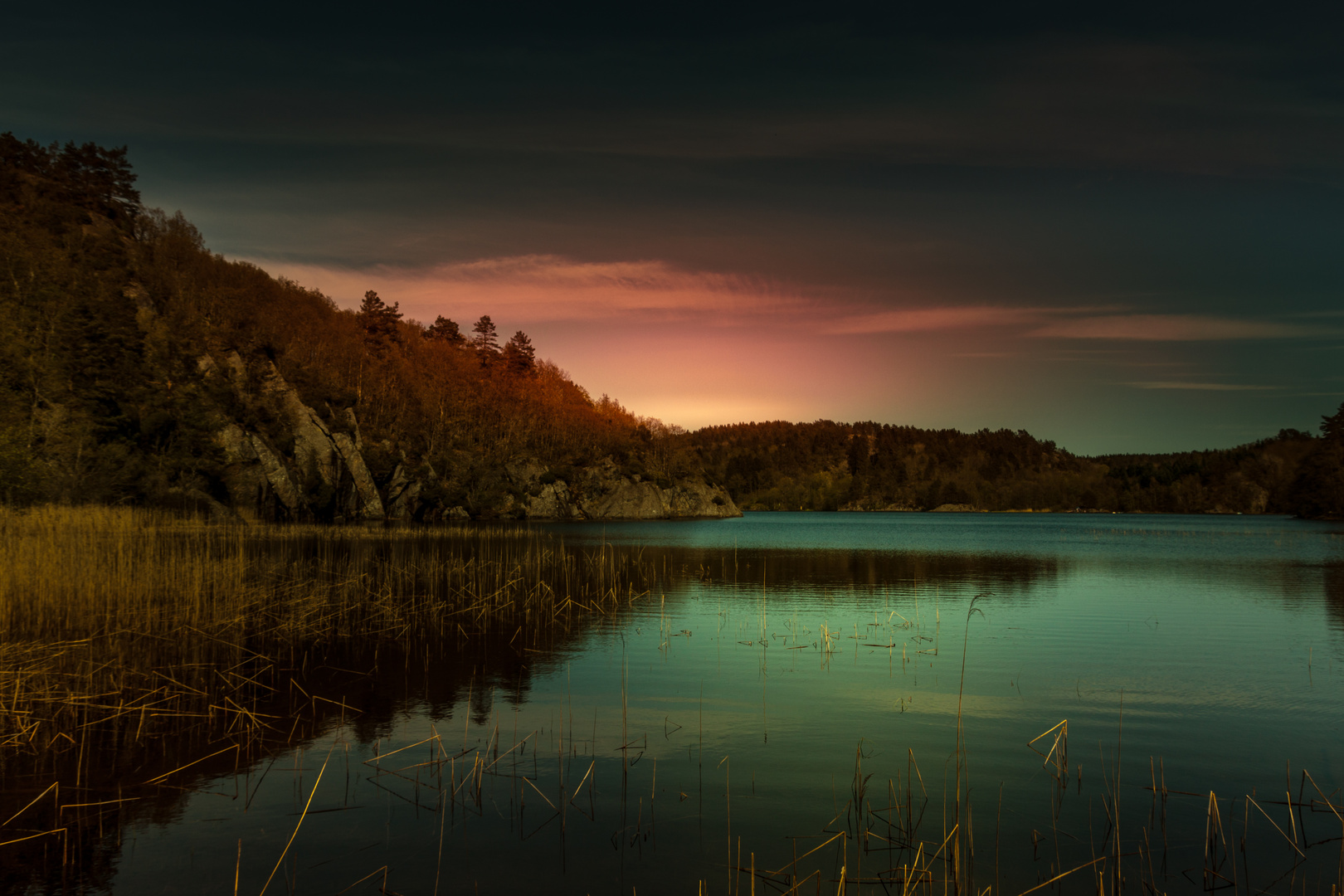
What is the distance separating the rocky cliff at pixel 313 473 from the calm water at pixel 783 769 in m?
50.5

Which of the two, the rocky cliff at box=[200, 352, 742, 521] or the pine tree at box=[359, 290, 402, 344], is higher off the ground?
the pine tree at box=[359, 290, 402, 344]

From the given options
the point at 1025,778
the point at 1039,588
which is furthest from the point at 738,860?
the point at 1039,588

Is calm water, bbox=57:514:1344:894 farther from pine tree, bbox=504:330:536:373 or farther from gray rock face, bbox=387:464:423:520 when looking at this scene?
pine tree, bbox=504:330:536:373

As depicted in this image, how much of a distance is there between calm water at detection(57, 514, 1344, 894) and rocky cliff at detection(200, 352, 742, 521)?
166 feet

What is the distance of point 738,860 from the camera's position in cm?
732

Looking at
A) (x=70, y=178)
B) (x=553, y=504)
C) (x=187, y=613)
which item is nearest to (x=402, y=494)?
(x=553, y=504)

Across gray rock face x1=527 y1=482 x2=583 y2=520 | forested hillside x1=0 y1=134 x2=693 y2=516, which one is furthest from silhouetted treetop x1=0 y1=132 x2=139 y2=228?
gray rock face x1=527 y1=482 x2=583 y2=520

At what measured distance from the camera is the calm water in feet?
23.7

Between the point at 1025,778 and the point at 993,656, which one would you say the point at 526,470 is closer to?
the point at 993,656

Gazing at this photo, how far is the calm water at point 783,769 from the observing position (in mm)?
7238

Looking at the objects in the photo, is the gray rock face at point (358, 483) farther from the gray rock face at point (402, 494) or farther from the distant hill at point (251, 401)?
the gray rock face at point (402, 494)

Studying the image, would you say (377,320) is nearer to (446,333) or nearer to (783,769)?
(446,333)

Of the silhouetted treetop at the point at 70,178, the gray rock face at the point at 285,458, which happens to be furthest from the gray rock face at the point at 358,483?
the silhouetted treetop at the point at 70,178

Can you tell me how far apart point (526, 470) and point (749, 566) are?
7967 centimetres
